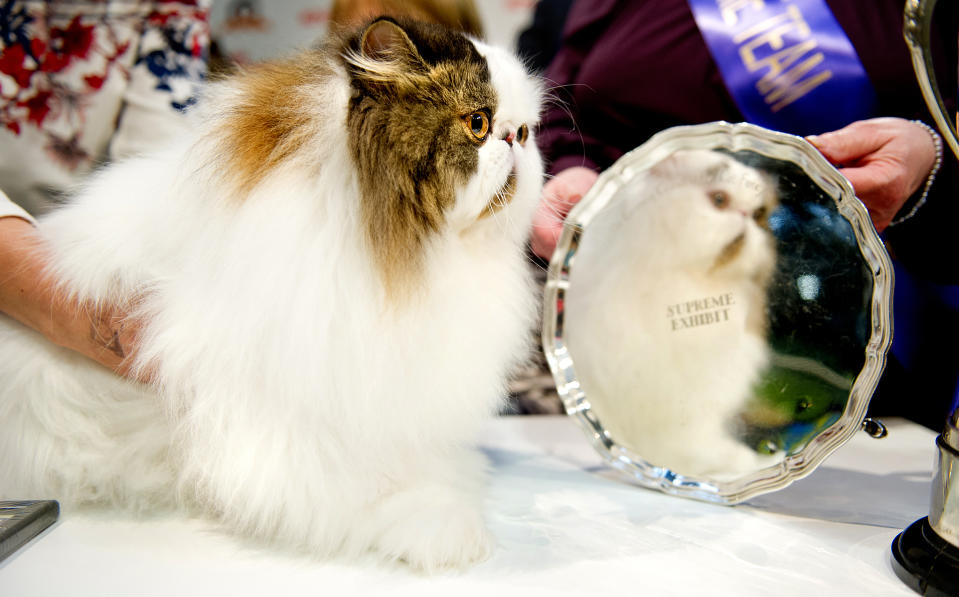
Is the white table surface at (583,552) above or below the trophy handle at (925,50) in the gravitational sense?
below

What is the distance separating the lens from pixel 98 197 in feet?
2.25

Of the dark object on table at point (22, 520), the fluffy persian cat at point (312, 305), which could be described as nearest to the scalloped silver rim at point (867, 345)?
the fluffy persian cat at point (312, 305)

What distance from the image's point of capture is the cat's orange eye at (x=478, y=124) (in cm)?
57

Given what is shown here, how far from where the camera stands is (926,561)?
1.88 feet

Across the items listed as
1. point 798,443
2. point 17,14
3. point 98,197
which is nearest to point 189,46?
point 17,14

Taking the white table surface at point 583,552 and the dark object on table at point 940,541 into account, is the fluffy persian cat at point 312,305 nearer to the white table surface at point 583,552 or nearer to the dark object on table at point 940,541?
the white table surface at point 583,552

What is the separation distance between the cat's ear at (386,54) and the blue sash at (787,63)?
0.65m

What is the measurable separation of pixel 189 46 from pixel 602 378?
922mm

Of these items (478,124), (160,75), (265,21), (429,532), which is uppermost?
(265,21)

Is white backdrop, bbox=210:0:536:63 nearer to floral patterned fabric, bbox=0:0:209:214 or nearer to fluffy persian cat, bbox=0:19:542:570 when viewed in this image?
floral patterned fabric, bbox=0:0:209:214

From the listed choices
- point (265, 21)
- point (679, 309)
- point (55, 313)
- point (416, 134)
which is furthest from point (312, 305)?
point (265, 21)

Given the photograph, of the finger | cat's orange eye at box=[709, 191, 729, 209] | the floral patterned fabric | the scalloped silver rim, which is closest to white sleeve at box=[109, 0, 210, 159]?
the floral patterned fabric

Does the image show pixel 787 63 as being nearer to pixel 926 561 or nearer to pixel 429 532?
pixel 926 561

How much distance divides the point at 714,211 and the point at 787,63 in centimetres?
41
